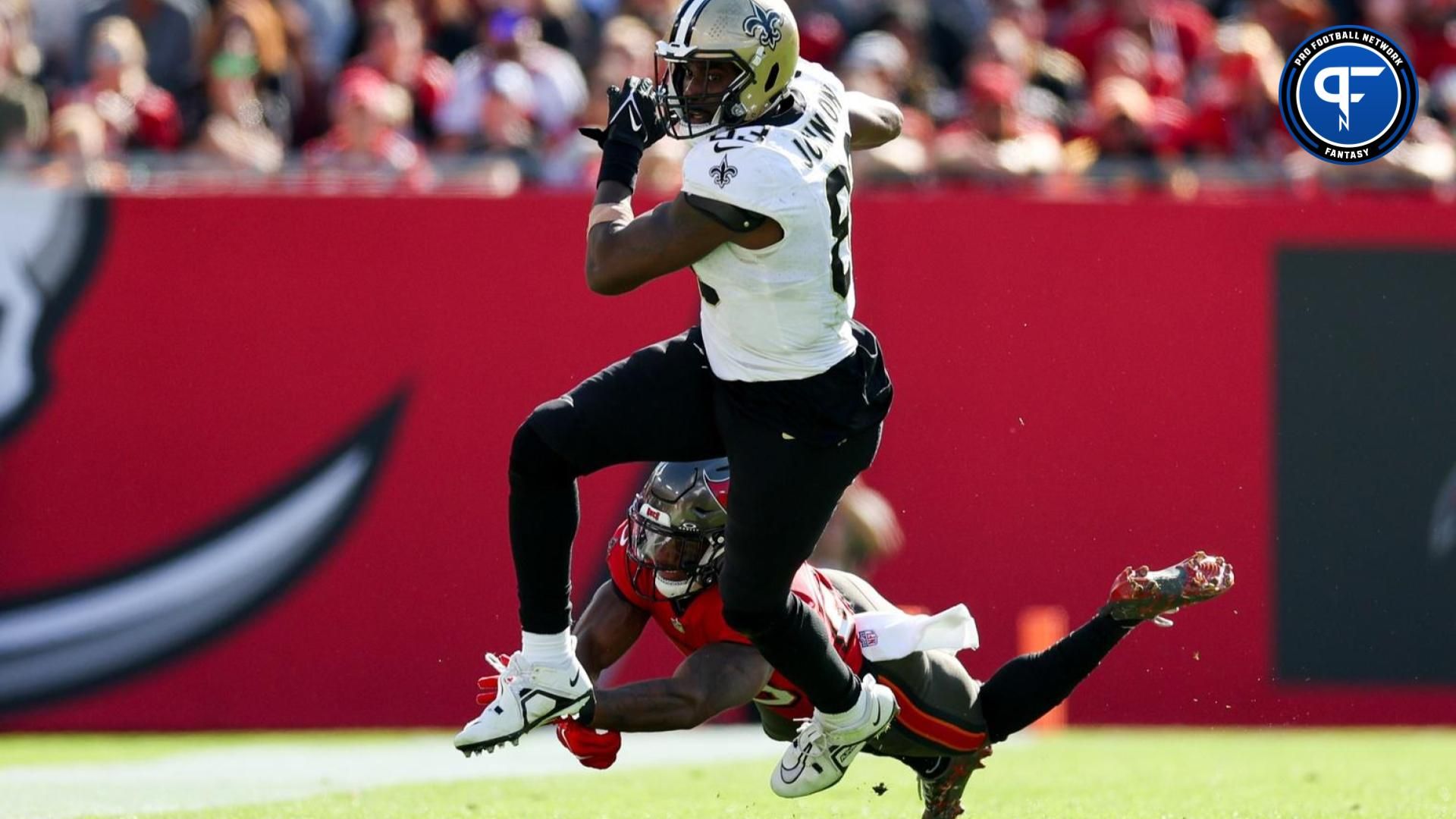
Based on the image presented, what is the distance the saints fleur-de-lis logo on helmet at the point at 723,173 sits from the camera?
18.7 ft

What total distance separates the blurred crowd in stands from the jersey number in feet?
15.8

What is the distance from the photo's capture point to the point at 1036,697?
22.1 feet

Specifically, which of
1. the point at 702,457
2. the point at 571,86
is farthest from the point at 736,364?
the point at 571,86

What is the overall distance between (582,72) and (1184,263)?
3.88m

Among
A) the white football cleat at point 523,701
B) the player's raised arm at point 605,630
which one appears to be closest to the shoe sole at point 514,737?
the white football cleat at point 523,701

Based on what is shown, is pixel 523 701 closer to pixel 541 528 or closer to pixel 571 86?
pixel 541 528

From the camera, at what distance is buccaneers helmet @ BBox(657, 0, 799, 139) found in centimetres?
585

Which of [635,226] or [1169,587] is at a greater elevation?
[635,226]

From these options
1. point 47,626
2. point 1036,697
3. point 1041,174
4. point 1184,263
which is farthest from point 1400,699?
point 47,626

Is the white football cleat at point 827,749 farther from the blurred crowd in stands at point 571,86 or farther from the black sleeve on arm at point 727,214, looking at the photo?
the blurred crowd in stands at point 571,86

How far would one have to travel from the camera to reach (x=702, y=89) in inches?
233

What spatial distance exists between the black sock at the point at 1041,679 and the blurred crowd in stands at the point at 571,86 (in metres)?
4.47

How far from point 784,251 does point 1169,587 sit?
70.3 inches

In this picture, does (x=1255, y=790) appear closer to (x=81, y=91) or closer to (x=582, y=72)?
(x=582, y=72)
